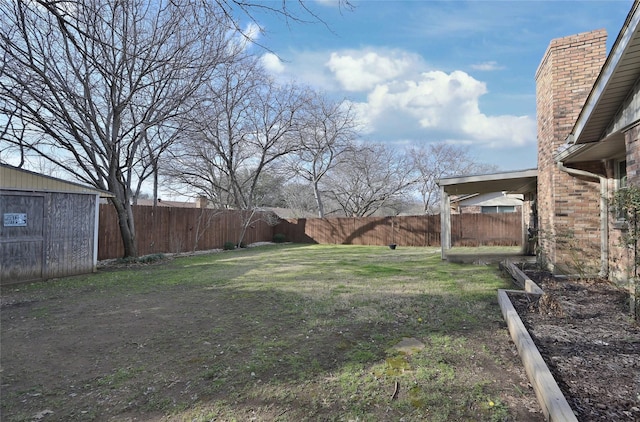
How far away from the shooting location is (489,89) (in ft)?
37.1

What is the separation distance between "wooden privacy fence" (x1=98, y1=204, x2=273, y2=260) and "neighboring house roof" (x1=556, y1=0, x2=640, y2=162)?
38.9 ft

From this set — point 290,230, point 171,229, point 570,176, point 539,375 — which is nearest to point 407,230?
point 290,230

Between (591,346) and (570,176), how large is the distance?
4.83 meters

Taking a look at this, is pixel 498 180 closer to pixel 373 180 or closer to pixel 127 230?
pixel 127 230

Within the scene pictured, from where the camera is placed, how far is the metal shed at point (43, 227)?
6781mm

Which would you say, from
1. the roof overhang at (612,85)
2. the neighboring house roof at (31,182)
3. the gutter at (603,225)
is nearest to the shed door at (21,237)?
the neighboring house roof at (31,182)

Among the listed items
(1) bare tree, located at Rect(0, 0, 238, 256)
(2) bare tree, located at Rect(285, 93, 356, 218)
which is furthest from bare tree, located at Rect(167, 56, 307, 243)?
(1) bare tree, located at Rect(0, 0, 238, 256)

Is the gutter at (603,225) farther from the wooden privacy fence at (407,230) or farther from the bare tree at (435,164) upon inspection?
the bare tree at (435,164)

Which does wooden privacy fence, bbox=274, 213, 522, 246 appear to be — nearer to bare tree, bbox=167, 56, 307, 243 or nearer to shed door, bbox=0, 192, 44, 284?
bare tree, bbox=167, 56, 307, 243

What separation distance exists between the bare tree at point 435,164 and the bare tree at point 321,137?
846 centimetres

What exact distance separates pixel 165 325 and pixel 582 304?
539 cm

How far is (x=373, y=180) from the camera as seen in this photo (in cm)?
2645

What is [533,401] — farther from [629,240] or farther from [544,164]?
[544,164]

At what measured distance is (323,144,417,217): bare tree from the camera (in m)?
26.2
